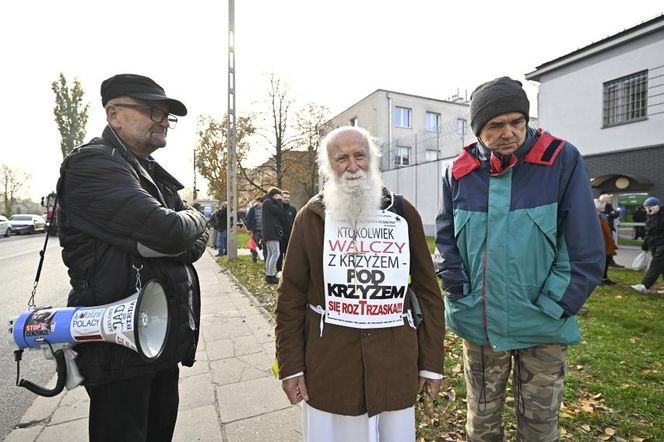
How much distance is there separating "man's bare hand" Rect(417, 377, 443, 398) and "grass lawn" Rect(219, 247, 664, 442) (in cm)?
112

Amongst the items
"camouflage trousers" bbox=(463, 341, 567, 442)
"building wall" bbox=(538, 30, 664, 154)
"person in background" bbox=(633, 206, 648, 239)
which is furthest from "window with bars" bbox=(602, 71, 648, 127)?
"camouflage trousers" bbox=(463, 341, 567, 442)

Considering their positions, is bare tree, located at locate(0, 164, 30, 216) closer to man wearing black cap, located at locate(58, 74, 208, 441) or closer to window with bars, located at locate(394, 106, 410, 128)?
window with bars, located at locate(394, 106, 410, 128)

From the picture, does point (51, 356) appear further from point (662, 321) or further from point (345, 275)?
point (662, 321)

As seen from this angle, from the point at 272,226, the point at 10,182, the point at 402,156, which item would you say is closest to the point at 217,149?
the point at 402,156

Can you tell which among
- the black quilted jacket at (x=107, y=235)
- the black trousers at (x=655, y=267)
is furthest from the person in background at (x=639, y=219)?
the black quilted jacket at (x=107, y=235)

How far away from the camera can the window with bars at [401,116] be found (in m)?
30.8

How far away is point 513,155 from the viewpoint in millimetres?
1951

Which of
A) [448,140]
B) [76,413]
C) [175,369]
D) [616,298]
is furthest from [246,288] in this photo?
[448,140]

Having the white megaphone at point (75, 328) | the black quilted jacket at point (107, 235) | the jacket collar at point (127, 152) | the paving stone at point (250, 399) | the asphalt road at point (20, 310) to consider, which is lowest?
the asphalt road at point (20, 310)

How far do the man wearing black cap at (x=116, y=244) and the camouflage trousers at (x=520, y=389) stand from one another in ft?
5.44

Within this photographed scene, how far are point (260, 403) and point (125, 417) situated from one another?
5.63ft

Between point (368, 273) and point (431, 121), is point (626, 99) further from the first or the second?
point (431, 121)

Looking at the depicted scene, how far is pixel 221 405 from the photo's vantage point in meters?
3.19

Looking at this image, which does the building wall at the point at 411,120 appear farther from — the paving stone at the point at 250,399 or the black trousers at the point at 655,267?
the paving stone at the point at 250,399
